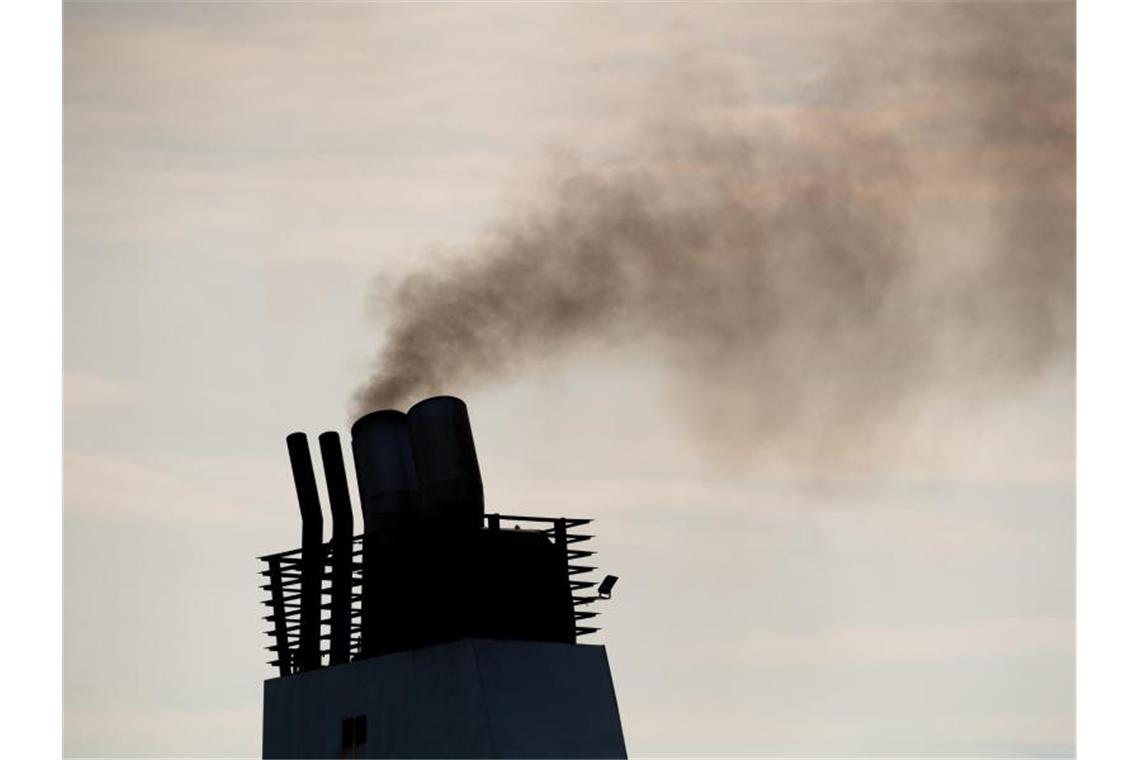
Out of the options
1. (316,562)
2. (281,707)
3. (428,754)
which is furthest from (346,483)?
(428,754)

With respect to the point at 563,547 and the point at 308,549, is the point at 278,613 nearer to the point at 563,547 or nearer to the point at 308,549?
the point at 308,549

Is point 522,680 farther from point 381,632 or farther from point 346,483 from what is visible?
point 346,483

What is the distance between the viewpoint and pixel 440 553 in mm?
21125

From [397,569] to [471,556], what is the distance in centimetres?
116

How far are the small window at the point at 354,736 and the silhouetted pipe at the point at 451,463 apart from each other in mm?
2184

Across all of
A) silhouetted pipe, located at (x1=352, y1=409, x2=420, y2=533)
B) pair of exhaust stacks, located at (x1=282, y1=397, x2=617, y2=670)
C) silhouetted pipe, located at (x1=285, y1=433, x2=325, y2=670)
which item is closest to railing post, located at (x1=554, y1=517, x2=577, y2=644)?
pair of exhaust stacks, located at (x1=282, y1=397, x2=617, y2=670)

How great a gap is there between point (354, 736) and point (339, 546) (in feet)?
7.50

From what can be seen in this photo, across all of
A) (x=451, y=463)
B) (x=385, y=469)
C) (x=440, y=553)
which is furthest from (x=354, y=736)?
(x=451, y=463)

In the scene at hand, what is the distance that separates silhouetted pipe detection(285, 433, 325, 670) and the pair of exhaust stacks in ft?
2.37

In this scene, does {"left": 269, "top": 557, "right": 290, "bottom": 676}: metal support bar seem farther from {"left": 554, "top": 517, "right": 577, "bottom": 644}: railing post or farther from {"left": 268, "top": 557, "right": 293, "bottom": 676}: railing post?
{"left": 554, "top": 517, "right": 577, "bottom": 644}: railing post

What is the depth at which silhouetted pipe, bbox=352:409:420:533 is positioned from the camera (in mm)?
22031

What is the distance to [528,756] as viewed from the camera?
1978 cm

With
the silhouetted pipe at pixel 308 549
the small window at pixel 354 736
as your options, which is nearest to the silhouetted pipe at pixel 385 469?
the silhouetted pipe at pixel 308 549

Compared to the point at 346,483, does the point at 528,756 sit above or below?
below
